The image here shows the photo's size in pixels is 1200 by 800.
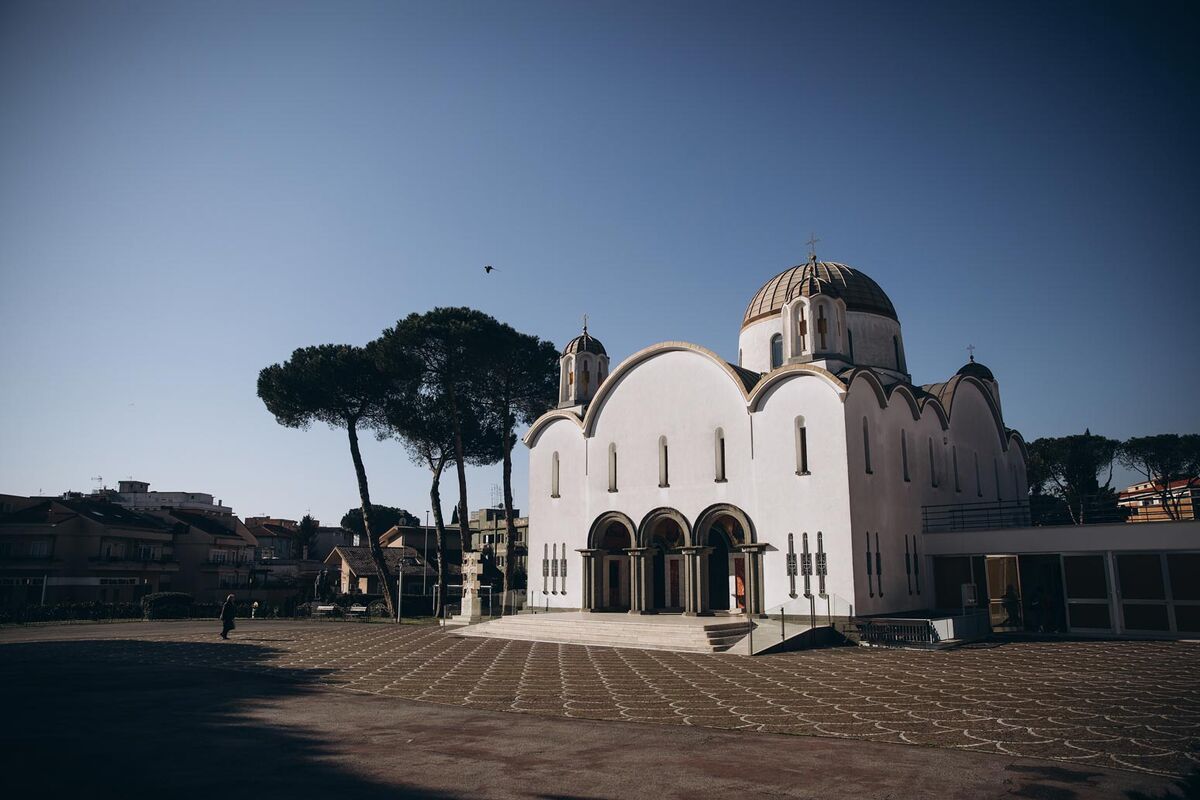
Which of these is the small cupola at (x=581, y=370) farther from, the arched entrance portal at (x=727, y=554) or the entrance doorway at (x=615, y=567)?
the arched entrance portal at (x=727, y=554)

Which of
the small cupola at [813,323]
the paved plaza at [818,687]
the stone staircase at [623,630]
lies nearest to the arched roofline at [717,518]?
the stone staircase at [623,630]

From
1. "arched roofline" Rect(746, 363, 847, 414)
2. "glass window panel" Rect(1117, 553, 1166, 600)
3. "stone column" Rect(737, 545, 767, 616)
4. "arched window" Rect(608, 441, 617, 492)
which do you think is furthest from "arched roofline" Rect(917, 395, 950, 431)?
"arched window" Rect(608, 441, 617, 492)

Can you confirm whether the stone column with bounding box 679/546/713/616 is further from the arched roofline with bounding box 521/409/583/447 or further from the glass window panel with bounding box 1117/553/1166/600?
the glass window panel with bounding box 1117/553/1166/600

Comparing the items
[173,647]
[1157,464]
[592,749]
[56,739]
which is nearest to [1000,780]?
[592,749]

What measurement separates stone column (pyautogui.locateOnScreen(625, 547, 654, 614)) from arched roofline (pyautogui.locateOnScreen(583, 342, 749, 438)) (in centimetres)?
577

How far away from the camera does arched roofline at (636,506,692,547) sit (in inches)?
1156

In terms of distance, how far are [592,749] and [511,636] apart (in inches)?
752

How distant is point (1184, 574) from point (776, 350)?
15.1 m

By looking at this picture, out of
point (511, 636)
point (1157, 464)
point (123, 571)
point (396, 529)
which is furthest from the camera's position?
point (396, 529)

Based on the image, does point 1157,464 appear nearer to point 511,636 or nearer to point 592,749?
point 511,636

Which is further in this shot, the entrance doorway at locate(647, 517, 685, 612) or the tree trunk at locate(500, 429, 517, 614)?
the tree trunk at locate(500, 429, 517, 614)

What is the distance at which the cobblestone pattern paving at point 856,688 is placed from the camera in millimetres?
10805

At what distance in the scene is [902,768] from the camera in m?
9.12

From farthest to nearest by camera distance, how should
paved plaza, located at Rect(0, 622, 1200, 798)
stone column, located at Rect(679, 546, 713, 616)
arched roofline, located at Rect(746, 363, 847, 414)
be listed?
stone column, located at Rect(679, 546, 713, 616), arched roofline, located at Rect(746, 363, 847, 414), paved plaza, located at Rect(0, 622, 1200, 798)
